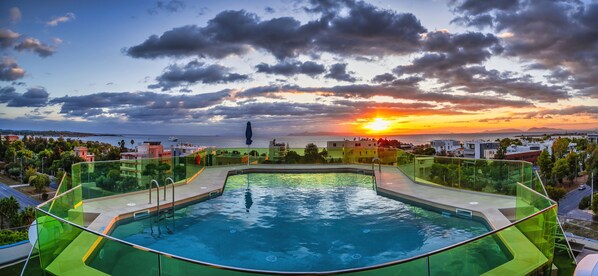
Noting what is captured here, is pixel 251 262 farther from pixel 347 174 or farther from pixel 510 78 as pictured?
pixel 510 78

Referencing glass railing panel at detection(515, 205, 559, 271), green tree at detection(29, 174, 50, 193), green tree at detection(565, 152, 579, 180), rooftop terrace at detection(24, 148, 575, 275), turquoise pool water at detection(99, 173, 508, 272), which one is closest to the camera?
rooftop terrace at detection(24, 148, 575, 275)

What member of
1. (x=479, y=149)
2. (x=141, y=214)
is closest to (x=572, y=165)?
(x=479, y=149)

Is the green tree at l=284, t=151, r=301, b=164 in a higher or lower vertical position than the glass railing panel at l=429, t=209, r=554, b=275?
higher

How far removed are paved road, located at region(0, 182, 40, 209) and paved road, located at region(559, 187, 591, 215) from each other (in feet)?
303

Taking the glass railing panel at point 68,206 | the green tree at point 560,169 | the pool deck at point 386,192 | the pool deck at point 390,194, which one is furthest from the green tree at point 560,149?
the glass railing panel at point 68,206

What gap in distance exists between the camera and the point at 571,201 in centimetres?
6769

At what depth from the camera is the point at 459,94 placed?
31922 mm

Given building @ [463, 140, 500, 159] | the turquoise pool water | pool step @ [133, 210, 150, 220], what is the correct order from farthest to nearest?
building @ [463, 140, 500, 159], pool step @ [133, 210, 150, 220], the turquoise pool water

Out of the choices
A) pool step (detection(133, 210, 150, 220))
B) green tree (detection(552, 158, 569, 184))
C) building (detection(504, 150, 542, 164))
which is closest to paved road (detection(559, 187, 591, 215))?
green tree (detection(552, 158, 569, 184))

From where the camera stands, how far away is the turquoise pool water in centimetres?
626

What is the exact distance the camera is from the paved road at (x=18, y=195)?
7052 cm

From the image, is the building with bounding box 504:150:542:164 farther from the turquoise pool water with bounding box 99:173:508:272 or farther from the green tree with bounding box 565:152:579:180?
the turquoise pool water with bounding box 99:173:508:272

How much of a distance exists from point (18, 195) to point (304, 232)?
88700 millimetres

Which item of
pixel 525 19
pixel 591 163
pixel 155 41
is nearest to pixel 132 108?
pixel 155 41
